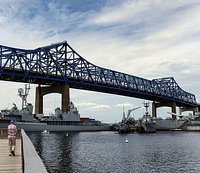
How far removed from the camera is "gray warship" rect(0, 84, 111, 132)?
120406 millimetres

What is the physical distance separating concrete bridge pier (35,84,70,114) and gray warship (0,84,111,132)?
14.8 feet

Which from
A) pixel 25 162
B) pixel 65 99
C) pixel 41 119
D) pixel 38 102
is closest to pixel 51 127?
pixel 41 119

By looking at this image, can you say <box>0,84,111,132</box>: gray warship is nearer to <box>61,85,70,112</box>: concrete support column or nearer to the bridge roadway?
<box>61,85,70,112</box>: concrete support column

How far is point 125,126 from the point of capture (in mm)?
136625

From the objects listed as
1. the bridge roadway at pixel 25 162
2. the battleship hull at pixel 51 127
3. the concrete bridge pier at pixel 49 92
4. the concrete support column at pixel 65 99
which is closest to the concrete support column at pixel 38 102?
the concrete bridge pier at pixel 49 92

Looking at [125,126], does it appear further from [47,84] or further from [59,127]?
[47,84]

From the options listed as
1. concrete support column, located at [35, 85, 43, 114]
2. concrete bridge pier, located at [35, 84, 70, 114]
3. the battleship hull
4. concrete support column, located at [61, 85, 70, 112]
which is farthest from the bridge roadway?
Result: concrete support column, located at [35, 85, 43, 114]

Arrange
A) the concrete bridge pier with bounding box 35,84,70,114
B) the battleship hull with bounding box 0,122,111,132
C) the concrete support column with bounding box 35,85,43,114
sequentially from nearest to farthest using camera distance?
1. the battleship hull with bounding box 0,122,111,132
2. the concrete bridge pier with bounding box 35,84,70,114
3. the concrete support column with bounding box 35,85,43,114

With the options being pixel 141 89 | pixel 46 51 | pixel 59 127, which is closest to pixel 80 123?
pixel 59 127

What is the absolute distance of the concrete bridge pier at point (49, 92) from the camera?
455 feet

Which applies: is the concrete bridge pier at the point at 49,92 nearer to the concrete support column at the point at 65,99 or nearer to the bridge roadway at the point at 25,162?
the concrete support column at the point at 65,99

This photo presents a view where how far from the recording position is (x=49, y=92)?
144625 millimetres

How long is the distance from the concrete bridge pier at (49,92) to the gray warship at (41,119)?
4.51 m

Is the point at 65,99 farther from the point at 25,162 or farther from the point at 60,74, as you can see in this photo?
the point at 25,162
